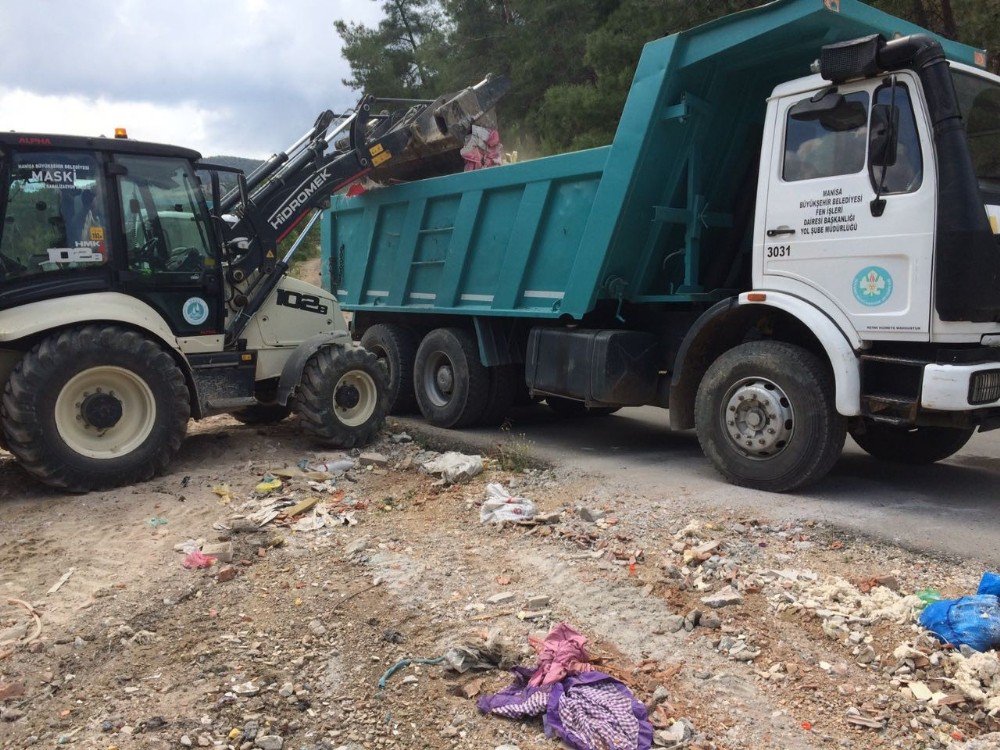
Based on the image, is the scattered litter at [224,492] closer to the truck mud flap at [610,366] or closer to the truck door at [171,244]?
the truck door at [171,244]

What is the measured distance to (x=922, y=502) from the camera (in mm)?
5176

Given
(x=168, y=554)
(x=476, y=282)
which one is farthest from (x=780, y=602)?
(x=476, y=282)

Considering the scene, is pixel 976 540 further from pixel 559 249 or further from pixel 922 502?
pixel 559 249

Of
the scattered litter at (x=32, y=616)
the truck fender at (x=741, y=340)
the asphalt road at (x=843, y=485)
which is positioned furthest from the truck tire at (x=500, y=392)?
the scattered litter at (x=32, y=616)

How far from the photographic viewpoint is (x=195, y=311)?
21.3ft

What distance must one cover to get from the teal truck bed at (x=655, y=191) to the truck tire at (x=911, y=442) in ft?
5.13

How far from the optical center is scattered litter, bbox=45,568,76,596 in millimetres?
Result: 4133

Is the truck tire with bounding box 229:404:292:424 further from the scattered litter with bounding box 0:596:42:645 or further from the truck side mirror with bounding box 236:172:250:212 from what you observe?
the scattered litter with bounding box 0:596:42:645

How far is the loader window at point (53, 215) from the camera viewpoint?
5590mm

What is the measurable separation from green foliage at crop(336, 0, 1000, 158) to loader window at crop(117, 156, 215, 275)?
7274 mm

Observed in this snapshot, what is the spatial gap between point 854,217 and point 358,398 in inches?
164

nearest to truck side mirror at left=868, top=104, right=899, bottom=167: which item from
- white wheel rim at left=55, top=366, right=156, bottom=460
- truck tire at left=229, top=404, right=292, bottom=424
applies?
white wheel rim at left=55, top=366, right=156, bottom=460

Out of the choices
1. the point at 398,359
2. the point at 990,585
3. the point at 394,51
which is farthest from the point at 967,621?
the point at 394,51

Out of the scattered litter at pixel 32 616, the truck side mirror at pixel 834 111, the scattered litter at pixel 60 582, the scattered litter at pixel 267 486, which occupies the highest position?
the truck side mirror at pixel 834 111
